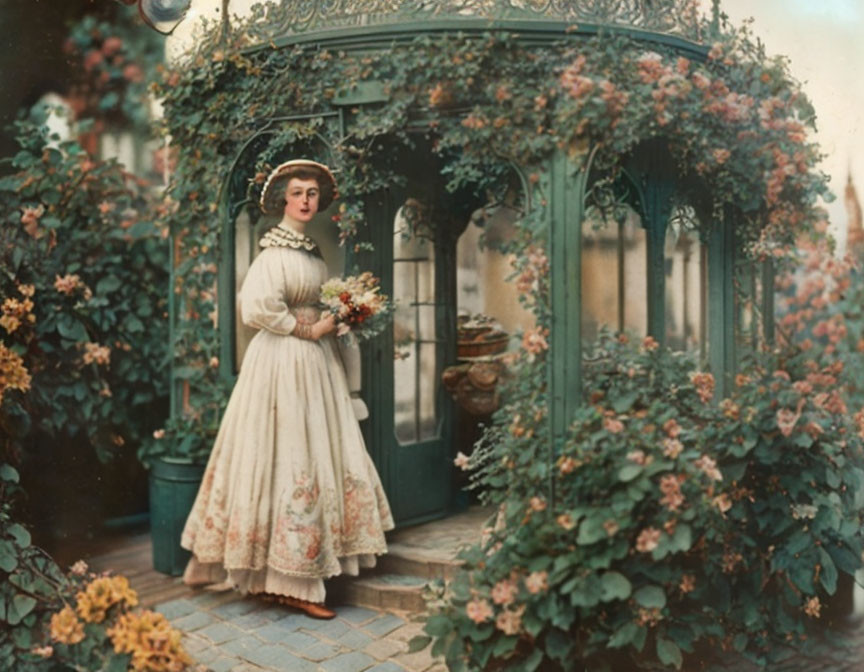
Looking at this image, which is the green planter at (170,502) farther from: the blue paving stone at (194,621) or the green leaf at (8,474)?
the green leaf at (8,474)

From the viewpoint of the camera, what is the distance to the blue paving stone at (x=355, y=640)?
4149 mm

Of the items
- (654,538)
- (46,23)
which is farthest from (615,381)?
(46,23)

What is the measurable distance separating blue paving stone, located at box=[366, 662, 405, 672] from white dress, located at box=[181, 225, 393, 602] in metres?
0.66

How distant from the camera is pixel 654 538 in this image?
3.55 meters

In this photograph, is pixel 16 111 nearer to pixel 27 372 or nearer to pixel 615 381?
pixel 27 372

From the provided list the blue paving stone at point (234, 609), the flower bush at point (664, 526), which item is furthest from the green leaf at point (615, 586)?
the blue paving stone at point (234, 609)

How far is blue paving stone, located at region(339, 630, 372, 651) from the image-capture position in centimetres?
415

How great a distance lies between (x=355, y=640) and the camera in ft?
13.8

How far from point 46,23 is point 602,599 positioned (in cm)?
344

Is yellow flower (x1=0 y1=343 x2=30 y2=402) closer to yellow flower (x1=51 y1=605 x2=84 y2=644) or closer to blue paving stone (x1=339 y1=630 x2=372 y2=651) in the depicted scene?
yellow flower (x1=51 y1=605 x2=84 y2=644)

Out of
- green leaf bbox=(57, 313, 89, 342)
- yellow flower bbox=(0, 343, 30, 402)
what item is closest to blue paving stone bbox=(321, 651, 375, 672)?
yellow flower bbox=(0, 343, 30, 402)

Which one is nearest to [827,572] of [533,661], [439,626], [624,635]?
[624,635]

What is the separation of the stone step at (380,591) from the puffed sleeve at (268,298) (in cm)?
135

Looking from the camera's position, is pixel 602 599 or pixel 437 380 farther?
pixel 437 380
